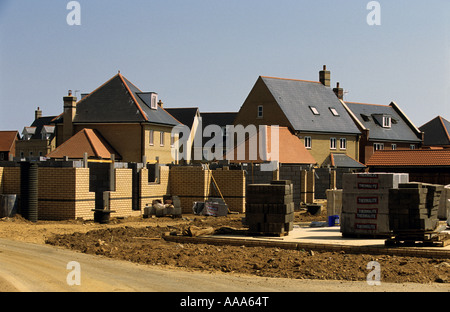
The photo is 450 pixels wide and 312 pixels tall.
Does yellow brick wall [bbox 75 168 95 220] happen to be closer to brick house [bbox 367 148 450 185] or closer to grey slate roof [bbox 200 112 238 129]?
brick house [bbox 367 148 450 185]

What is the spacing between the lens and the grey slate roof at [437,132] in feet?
245

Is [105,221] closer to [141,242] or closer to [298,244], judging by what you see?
[141,242]

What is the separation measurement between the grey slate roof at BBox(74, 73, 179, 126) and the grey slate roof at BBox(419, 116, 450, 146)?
36.4 m

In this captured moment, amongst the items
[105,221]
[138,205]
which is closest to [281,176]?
[138,205]

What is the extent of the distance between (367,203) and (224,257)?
16.1 feet

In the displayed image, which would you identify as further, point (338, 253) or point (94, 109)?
point (94, 109)

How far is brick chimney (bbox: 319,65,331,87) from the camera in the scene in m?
62.7

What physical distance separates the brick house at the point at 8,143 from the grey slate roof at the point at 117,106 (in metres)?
29.5

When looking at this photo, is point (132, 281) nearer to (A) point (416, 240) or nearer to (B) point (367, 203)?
(A) point (416, 240)

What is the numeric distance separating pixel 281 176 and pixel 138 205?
835cm

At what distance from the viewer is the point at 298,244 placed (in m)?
17.0

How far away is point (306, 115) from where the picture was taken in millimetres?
56719

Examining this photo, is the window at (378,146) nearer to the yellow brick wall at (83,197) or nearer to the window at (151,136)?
the window at (151,136)

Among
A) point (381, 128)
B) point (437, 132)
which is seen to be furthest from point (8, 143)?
point (437, 132)
